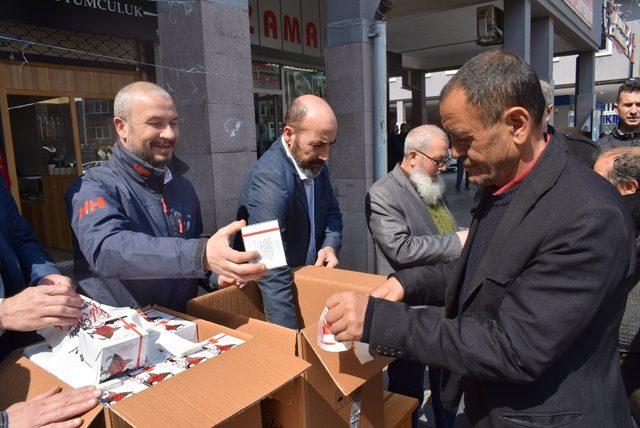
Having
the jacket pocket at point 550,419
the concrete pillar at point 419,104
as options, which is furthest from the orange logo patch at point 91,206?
the concrete pillar at point 419,104

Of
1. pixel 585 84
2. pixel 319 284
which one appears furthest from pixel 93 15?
pixel 585 84

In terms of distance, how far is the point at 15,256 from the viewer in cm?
186

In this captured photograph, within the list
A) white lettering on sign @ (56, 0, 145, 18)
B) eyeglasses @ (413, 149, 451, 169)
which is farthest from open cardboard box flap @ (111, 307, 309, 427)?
white lettering on sign @ (56, 0, 145, 18)

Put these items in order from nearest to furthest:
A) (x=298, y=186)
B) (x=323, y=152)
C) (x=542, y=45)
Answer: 1. (x=298, y=186)
2. (x=323, y=152)
3. (x=542, y=45)

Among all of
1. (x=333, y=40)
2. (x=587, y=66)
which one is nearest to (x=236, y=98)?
(x=333, y=40)

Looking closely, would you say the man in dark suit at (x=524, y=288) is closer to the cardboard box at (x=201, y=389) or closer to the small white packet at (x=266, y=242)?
the cardboard box at (x=201, y=389)

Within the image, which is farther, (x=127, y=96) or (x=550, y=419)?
(x=127, y=96)

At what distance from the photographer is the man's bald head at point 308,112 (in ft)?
8.96

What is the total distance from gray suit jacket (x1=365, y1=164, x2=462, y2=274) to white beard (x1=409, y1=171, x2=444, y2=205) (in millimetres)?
43

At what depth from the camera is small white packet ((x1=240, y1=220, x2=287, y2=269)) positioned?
5.65 ft

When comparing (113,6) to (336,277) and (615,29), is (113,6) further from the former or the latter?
(615,29)

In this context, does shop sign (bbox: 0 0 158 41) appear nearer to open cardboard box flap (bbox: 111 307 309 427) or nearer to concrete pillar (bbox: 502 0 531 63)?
open cardboard box flap (bbox: 111 307 309 427)

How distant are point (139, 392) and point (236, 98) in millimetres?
3638

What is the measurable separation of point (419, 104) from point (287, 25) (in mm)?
9994
